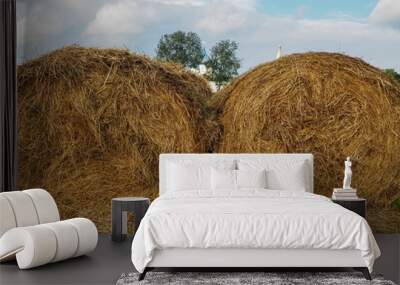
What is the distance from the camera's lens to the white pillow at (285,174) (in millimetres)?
6414

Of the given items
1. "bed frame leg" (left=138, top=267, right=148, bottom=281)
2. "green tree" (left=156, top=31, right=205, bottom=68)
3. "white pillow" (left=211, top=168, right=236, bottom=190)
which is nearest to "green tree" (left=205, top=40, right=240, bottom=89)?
"green tree" (left=156, top=31, right=205, bottom=68)

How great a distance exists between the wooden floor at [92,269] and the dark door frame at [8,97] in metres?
1.33

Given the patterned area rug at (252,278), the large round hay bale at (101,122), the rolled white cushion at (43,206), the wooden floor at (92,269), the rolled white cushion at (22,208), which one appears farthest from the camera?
the large round hay bale at (101,122)

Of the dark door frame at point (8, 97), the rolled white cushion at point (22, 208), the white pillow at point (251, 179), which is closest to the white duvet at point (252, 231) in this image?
the rolled white cushion at point (22, 208)

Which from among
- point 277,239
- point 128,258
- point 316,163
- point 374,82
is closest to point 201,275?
point 277,239

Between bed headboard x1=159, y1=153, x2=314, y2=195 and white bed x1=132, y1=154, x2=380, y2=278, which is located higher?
bed headboard x1=159, y1=153, x2=314, y2=195

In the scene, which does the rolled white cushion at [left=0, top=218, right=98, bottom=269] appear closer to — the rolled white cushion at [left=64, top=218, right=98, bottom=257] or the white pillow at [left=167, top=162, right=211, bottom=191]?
the rolled white cushion at [left=64, top=218, right=98, bottom=257]

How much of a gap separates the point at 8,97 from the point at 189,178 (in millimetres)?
1952

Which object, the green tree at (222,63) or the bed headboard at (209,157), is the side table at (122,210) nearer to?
the bed headboard at (209,157)

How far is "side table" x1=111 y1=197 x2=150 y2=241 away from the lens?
251 inches

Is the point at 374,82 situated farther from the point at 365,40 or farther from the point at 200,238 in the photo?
the point at 200,238

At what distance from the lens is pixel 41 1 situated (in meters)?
7.33

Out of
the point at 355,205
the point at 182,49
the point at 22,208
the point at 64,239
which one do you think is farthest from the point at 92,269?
the point at 182,49

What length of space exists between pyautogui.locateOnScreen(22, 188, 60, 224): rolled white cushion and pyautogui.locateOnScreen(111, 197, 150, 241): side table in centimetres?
77
